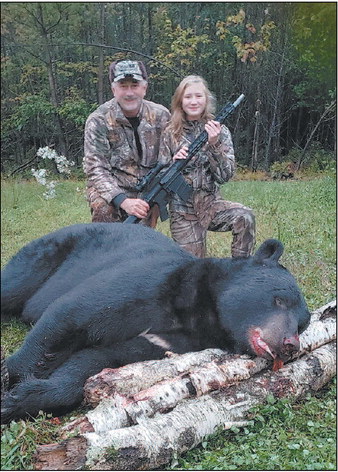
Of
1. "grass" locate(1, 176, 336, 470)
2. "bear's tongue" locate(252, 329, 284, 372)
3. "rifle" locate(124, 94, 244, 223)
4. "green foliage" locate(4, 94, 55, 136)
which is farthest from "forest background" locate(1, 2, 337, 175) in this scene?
"bear's tongue" locate(252, 329, 284, 372)

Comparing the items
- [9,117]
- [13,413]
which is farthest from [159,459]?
[9,117]

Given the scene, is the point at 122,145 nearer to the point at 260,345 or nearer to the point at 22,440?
the point at 260,345

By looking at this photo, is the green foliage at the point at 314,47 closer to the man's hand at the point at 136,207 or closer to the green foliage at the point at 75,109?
the man's hand at the point at 136,207

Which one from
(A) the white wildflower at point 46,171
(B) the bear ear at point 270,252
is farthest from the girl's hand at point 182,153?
(A) the white wildflower at point 46,171

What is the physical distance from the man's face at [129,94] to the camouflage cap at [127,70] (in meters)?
0.03

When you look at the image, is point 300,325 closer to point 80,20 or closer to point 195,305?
point 195,305

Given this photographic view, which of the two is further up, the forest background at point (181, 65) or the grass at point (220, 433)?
the forest background at point (181, 65)

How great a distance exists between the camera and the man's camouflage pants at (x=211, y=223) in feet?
13.4

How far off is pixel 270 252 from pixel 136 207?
1021 mm

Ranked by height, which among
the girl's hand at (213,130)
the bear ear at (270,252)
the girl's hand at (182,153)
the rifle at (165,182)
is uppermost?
the girl's hand at (213,130)

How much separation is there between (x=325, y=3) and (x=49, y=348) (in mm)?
2136

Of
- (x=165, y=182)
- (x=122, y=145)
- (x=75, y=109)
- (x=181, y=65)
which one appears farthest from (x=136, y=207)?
(x=75, y=109)

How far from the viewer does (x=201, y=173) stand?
3965 millimetres

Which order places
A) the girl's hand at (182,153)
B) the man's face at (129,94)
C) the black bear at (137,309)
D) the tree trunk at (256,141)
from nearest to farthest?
the black bear at (137,309), the man's face at (129,94), the tree trunk at (256,141), the girl's hand at (182,153)
